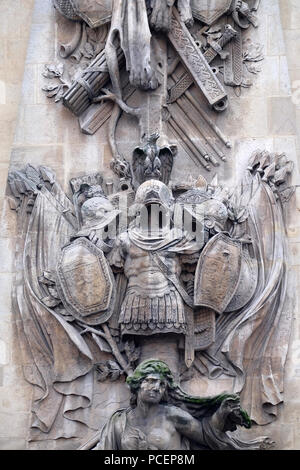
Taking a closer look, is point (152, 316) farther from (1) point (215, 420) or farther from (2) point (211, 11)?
(2) point (211, 11)

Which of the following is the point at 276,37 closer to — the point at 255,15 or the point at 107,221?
the point at 255,15

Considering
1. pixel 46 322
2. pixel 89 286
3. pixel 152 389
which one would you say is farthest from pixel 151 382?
pixel 46 322

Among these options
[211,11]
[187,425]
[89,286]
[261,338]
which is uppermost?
[211,11]

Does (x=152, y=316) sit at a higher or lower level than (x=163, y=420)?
higher

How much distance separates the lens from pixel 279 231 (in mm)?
21656

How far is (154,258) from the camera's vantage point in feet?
69.7

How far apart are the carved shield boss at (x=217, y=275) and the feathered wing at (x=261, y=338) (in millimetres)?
225

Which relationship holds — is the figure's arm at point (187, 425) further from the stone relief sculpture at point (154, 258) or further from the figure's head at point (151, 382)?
the figure's head at point (151, 382)

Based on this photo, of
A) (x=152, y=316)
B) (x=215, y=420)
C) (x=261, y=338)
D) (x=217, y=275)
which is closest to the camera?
(x=215, y=420)

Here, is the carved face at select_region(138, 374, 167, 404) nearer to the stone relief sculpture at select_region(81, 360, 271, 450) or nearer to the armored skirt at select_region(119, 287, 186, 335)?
the stone relief sculpture at select_region(81, 360, 271, 450)

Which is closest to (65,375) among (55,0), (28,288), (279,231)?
(28,288)

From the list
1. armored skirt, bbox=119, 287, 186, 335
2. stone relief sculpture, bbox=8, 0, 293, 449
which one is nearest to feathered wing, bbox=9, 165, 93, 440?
stone relief sculpture, bbox=8, 0, 293, 449

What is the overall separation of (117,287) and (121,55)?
8.27 ft

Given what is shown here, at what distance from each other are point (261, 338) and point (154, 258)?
4.42 ft
